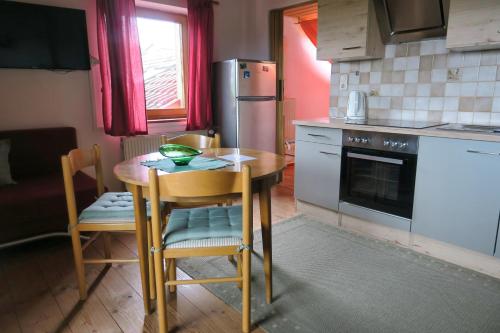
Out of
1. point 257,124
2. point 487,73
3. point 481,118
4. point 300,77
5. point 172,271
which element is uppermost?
point 300,77

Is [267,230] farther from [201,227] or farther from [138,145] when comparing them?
[138,145]

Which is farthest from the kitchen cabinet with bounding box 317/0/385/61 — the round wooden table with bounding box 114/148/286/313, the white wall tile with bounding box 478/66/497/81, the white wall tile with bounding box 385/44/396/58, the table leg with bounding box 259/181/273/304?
the table leg with bounding box 259/181/273/304

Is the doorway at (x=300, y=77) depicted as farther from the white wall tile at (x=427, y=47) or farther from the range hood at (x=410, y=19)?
the white wall tile at (x=427, y=47)

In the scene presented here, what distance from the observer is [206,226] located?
1627mm

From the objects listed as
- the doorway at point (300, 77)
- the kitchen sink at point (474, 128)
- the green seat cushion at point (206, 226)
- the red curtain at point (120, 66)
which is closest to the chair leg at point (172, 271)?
the green seat cushion at point (206, 226)

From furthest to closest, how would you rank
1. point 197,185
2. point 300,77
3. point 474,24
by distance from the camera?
point 300,77 < point 474,24 < point 197,185

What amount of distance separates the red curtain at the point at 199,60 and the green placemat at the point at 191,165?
72.0 inches

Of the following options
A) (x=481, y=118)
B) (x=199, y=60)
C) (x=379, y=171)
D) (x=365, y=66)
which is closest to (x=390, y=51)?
(x=365, y=66)

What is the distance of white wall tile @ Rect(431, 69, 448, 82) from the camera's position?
8.43ft

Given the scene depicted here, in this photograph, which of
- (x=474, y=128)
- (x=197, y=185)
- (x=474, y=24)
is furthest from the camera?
(x=474, y=128)

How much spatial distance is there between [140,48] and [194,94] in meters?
0.70

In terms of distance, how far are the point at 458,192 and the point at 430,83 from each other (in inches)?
37.4

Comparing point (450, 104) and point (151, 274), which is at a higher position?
point (450, 104)

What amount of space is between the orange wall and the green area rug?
3.34 metres
